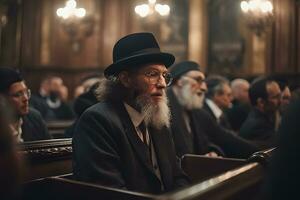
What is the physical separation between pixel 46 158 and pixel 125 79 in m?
0.85

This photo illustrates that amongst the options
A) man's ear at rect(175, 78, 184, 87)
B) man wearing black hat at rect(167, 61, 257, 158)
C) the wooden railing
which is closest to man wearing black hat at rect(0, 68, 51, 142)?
the wooden railing

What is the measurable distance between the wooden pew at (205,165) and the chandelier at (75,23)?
831 cm

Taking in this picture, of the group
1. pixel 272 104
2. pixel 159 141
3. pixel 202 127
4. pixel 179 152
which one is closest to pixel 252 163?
pixel 159 141

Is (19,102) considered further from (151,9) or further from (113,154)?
(151,9)

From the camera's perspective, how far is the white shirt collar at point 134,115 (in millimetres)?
2887

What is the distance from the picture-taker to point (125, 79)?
3035mm

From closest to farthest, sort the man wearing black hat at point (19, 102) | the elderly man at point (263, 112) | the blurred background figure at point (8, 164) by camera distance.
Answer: the blurred background figure at point (8, 164)
the man wearing black hat at point (19, 102)
the elderly man at point (263, 112)

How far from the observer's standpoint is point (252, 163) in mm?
2574

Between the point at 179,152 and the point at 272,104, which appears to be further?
the point at 272,104

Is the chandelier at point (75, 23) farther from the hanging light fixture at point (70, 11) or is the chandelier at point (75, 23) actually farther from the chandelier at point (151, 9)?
the chandelier at point (151, 9)

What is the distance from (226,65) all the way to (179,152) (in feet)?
24.1

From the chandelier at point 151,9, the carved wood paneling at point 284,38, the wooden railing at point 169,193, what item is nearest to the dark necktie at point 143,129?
the wooden railing at point 169,193

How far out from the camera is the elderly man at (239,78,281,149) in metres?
5.05

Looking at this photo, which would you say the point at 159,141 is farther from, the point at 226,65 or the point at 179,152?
the point at 226,65
